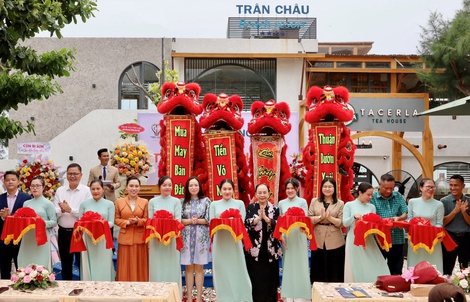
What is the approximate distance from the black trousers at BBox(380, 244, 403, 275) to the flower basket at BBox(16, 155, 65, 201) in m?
4.43

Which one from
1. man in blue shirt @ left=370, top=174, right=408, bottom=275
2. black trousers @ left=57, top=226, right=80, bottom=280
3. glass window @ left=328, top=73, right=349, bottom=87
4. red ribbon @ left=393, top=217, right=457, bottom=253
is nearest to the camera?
red ribbon @ left=393, top=217, right=457, bottom=253

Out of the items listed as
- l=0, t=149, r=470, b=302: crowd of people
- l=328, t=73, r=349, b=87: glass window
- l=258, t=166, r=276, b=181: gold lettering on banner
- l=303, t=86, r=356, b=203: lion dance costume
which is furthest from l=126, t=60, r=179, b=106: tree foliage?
l=0, t=149, r=470, b=302: crowd of people

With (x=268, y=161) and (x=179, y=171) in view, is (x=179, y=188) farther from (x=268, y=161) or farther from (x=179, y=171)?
(x=268, y=161)

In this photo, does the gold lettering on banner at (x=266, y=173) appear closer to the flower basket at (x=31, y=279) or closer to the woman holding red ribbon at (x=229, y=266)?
the woman holding red ribbon at (x=229, y=266)

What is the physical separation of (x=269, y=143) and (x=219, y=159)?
2.28ft

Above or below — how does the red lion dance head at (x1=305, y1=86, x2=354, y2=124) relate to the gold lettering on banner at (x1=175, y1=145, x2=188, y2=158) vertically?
above

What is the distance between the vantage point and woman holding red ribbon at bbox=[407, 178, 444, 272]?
255 inches

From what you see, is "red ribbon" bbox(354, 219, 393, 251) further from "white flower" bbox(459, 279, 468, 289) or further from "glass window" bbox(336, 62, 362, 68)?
"glass window" bbox(336, 62, 362, 68)

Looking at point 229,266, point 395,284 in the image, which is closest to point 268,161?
point 229,266

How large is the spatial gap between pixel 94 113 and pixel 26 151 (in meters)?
2.79

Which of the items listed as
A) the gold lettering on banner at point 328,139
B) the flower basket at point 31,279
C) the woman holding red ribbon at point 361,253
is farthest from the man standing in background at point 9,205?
the gold lettering on banner at point 328,139

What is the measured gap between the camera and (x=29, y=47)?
6379 mm

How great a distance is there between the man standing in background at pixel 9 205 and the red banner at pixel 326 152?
3.62 meters

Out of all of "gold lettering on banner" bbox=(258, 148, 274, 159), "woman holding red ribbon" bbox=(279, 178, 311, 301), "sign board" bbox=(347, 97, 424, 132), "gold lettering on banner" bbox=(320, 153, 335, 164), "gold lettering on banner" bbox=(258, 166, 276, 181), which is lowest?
"woman holding red ribbon" bbox=(279, 178, 311, 301)
